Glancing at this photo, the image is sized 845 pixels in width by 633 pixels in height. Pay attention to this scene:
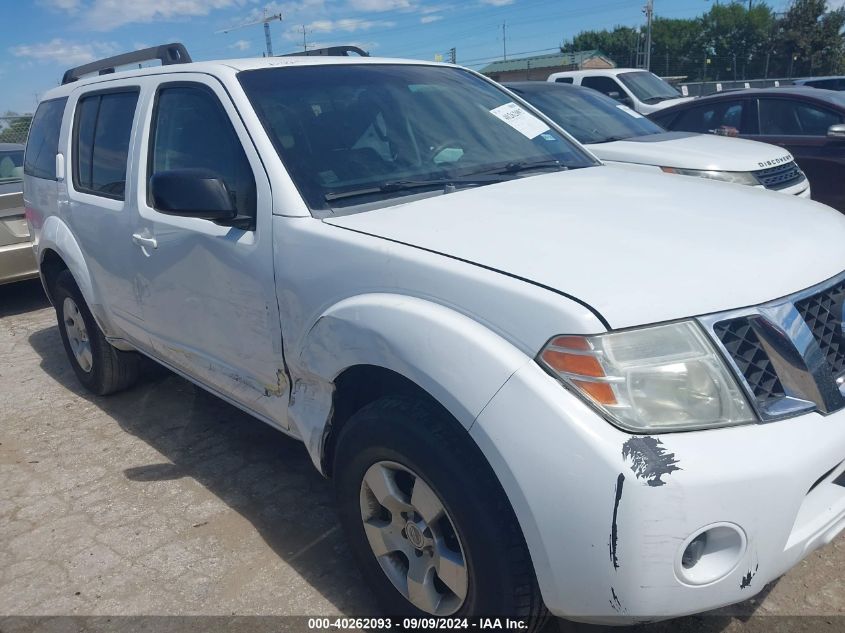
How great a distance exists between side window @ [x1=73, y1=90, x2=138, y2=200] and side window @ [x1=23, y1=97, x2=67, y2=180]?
329mm

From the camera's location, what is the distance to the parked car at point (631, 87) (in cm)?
1343

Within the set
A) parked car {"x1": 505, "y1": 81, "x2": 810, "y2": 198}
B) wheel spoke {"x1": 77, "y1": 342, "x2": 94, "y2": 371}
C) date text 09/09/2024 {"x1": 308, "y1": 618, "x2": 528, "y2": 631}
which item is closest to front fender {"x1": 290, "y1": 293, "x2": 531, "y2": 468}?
date text 09/09/2024 {"x1": 308, "y1": 618, "x2": 528, "y2": 631}

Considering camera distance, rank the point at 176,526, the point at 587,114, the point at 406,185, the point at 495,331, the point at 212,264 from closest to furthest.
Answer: the point at 495,331
the point at 406,185
the point at 212,264
the point at 176,526
the point at 587,114

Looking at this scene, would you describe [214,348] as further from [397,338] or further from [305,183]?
[397,338]

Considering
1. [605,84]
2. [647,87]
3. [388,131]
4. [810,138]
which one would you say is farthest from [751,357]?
[647,87]

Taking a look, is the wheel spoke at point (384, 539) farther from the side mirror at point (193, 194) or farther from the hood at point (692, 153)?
the hood at point (692, 153)

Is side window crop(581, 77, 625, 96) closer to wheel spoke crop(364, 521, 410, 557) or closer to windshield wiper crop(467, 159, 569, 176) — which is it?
windshield wiper crop(467, 159, 569, 176)

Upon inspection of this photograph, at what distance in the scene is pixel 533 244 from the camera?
2.14m

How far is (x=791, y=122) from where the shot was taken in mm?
8141

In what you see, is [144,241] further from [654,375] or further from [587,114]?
[587,114]

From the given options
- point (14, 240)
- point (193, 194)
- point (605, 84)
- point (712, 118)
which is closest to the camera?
point (193, 194)

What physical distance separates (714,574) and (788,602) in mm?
993

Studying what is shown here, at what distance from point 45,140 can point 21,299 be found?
384 centimetres

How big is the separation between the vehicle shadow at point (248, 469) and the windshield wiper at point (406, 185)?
1.43 meters
